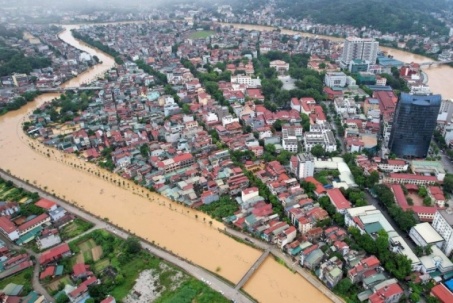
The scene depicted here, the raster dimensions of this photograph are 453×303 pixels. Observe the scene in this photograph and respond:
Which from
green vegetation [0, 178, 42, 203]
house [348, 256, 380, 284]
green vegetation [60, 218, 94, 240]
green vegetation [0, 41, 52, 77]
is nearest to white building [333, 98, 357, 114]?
house [348, 256, 380, 284]

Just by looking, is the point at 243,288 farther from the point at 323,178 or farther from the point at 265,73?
the point at 265,73

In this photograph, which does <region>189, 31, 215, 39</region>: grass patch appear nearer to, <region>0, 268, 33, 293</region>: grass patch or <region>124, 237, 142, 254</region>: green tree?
<region>124, 237, 142, 254</region>: green tree

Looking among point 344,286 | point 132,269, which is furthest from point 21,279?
point 344,286

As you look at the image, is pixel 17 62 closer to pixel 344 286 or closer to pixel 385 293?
pixel 344 286

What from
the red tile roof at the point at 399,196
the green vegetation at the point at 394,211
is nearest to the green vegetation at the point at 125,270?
the green vegetation at the point at 394,211

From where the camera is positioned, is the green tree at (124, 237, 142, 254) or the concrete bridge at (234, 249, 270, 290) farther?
the green tree at (124, 237, 142, 254)

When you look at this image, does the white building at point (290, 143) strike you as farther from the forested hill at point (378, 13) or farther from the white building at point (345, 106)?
the forested hill at point (378, 13)
